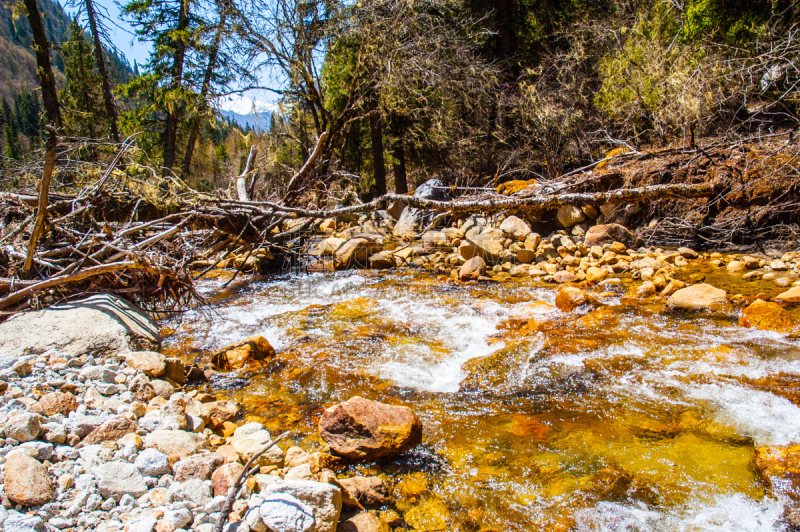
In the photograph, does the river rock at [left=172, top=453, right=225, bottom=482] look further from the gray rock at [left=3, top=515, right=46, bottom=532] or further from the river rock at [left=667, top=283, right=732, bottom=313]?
the river rock at [left=667, top=283, right=732, bottom=313]

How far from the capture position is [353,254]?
9062 millimetres

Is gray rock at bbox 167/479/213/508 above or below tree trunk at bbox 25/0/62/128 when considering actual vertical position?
below

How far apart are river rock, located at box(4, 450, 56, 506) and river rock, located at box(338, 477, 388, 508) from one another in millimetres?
1288

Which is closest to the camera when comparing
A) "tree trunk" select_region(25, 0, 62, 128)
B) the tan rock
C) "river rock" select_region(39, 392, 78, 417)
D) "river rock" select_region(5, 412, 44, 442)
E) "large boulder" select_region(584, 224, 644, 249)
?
"river rock" select_region(5, 412, 44, 442)

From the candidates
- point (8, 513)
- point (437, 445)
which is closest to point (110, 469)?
point (8, 513)

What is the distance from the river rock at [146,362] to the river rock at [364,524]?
2100 millimetres

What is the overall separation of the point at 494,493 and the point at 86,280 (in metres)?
4.23

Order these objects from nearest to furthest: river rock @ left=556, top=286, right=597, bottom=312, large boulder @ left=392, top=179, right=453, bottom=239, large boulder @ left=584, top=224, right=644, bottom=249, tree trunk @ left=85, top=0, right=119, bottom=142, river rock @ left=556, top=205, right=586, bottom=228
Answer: river rock @ left=556, top=286, right=597, bottom=312, large boulder @ left=584, top=224, right=644, bottom=249, river rock @ left=556, top=205, right=586, bottom=228, tree trunk @ left=85, top=0, right=119, bottom=142, large boulder @ left=392, top=179, right=453, bottom=239

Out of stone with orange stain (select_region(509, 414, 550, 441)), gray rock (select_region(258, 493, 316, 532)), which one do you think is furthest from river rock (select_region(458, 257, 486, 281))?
gray rock (select_region(258, 493, 316, 532))

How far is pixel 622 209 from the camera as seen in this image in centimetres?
892

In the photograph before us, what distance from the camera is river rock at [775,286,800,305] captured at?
4704 millimetres

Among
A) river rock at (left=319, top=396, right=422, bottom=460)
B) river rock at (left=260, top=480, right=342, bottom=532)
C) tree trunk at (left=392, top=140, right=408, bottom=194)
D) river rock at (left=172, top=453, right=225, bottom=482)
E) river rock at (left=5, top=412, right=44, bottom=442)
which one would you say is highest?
tree trunk at (left=392, top=140, right=408, bottom=194)

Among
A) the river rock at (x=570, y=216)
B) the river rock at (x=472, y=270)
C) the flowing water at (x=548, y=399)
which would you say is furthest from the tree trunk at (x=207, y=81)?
the river rock at (x=570, y=216)

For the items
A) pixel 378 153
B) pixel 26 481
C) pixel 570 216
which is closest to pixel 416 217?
pixel 378 153
